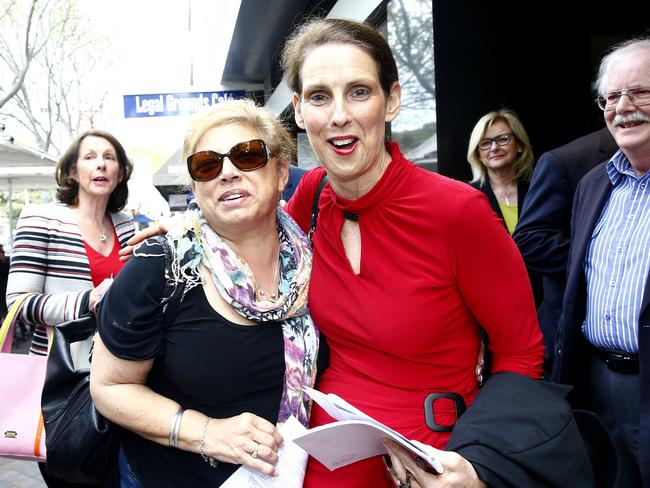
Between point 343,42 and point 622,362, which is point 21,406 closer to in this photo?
point 343,42

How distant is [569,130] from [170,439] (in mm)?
4863

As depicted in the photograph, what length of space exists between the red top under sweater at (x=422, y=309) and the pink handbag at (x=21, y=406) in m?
1.17

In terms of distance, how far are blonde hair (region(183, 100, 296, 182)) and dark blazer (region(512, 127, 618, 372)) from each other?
1723 mm

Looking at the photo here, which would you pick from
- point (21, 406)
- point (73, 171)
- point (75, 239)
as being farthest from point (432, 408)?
point (73, 171)

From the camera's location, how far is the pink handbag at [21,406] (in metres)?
2.27

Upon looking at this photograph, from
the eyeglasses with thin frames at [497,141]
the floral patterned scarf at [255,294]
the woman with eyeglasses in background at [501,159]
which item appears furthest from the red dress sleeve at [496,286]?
the eyeglasses with thin frames at [497,141]

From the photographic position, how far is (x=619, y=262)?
2.44 metres

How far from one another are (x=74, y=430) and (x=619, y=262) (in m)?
2.19

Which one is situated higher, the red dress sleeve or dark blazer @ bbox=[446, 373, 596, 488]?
the red dress sleeve

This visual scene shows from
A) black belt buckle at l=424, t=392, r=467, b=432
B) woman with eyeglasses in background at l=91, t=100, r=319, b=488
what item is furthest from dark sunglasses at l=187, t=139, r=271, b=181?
black belt buckle at l=424, t=392, r=467, b=432

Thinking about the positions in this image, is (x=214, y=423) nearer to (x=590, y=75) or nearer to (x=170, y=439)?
(x=170, y=439)

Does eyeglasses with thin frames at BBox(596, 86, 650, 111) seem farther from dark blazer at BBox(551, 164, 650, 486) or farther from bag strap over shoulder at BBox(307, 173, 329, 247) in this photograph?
bag strap over shoulder at BBox(307, 173, 329, 247)

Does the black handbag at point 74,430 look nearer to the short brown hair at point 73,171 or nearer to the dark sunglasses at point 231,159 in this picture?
the dark sunglasses at point 231,159

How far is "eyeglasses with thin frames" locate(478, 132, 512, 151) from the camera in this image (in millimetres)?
4539
